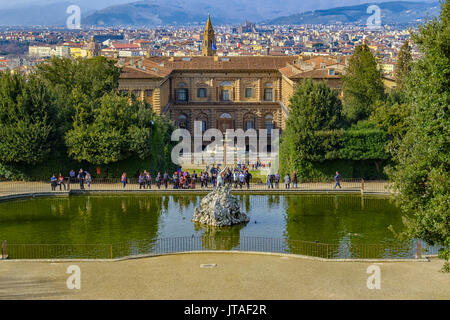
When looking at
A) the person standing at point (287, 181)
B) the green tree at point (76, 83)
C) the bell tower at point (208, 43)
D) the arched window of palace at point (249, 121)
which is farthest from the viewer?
the bell tower at point (208, 43)

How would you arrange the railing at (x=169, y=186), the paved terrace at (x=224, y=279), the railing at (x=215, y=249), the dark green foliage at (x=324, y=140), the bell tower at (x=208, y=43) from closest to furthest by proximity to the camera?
the paved terrace at (x=224, y=279), the railing at (x=215, y=249), the railing at (x=169, y=186), the dark green foliage at (x=324, y=140), the bell tower at (x=208, y=43)

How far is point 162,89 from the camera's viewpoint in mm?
76562

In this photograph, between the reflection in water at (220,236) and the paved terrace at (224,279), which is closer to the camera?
the paved terrace at (224,279)

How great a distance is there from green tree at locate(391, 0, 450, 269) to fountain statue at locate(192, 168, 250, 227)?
1280 cm

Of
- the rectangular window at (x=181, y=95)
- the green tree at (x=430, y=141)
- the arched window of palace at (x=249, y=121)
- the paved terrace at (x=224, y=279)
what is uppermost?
the rectangular window at (x=181, y=95)

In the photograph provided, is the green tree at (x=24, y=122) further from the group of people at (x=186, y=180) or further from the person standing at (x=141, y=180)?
the person standing at (x=141, y=180)

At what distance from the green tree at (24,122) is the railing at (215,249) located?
619 inches

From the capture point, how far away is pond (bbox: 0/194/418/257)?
33.1 m

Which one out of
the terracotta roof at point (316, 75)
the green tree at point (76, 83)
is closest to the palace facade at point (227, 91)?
the terracotta roof at point (316, 75)

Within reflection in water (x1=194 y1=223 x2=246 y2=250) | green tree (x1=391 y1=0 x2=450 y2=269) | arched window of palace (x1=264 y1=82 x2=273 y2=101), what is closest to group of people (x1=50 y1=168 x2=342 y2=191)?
reflection in water (x1=194 y1=223 x2=246 y2=250)

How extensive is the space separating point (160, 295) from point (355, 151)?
2692 cm

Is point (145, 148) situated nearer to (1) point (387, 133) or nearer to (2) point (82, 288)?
(1) point (387, 133)

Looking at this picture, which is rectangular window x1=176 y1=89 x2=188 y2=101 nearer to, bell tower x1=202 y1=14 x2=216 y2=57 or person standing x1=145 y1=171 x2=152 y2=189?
bell tower x1=202 y1=14 x2=216 y2=57

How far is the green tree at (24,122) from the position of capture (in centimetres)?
4653
